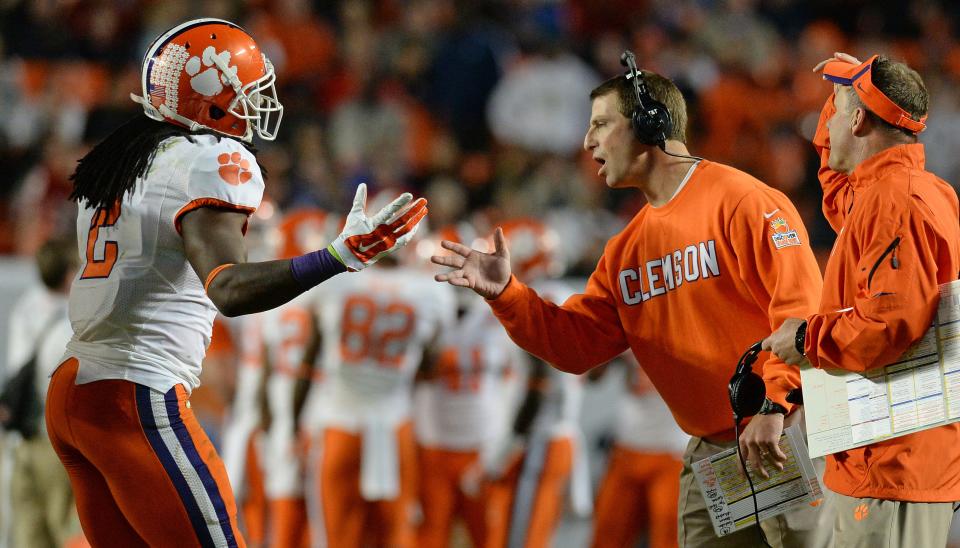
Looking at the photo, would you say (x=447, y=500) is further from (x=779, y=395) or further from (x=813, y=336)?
(x=813, y=336)

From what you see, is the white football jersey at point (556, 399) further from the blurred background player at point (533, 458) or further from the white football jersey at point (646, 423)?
the white football jersey at point (646, 423)

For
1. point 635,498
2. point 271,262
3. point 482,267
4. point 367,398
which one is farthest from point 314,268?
point 367,398

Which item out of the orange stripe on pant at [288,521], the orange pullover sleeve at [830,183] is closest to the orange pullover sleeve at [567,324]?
the orange pullover sleeve at [830,183]

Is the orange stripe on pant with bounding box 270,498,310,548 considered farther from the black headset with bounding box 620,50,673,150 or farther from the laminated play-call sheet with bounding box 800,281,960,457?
the laminated play-call sheet with bounding box 800,281,960,457

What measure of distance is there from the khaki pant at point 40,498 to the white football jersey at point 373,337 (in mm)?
1555

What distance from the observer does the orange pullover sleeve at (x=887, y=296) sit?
3104mm

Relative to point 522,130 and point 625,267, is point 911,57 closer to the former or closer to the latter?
point 522,130

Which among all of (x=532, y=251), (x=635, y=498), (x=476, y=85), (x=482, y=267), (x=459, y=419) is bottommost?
(x=635, y=498)

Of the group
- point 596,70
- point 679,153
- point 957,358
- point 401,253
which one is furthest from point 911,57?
point 957,358

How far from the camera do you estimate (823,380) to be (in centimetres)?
336

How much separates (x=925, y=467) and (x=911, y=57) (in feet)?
27.1

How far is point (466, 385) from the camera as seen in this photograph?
7.61m

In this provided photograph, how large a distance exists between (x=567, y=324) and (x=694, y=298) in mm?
430

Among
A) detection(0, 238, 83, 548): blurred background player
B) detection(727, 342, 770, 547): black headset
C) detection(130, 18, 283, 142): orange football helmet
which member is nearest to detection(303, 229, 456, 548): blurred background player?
detection(0, 238, 83, 548): blurred background player
